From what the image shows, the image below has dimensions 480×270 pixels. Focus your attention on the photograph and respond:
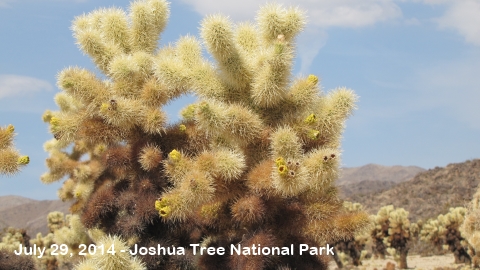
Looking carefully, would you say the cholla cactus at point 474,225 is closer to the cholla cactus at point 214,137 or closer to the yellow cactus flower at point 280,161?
the cholla cactus at point 214,137

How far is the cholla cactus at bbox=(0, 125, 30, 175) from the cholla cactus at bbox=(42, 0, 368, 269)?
15.1 inches

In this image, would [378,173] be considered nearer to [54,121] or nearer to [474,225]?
[474,225]

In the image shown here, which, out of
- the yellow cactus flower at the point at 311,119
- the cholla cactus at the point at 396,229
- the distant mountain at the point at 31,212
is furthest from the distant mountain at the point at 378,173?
the yellow cactus flower at the point at 311,119

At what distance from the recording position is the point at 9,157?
4.50 metres

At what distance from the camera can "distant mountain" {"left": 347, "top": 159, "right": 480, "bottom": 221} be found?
2605 centimetres

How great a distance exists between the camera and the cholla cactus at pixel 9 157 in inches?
177

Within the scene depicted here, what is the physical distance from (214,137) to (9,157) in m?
1.72

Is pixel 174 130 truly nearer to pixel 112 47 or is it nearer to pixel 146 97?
pixel 146 97

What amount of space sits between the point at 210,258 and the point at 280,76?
1684mm

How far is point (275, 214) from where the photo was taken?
4.29 m

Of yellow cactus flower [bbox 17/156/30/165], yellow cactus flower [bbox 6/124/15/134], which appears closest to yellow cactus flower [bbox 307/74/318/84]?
yellow cactus flower [bbox 17/156/30/165]

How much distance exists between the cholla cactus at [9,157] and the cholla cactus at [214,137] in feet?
1.26

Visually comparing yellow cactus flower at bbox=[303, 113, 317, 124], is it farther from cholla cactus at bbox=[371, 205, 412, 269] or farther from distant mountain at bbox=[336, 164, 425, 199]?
distant mountain at bbox=[336, 164, 425, 199]

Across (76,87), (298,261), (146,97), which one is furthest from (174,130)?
(298,261)
